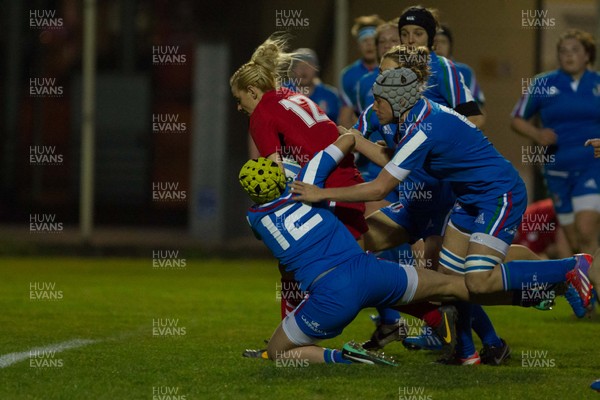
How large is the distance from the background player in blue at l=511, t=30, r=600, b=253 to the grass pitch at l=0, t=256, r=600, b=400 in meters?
0.83

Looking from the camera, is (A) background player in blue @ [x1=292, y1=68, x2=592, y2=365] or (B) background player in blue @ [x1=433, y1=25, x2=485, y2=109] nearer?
(A) background player in blue @ [x1=292, y1=68, x2=592, y2=365]

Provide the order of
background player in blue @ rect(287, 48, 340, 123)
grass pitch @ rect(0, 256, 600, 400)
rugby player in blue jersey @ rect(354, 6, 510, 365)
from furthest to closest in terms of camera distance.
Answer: background player in blue @ rect(287, 48, 340, 123)
rugby player in blue jersey @ rect(354, 6, 510, 365)
grass pitch @ rect(0, 256, 600, 400)

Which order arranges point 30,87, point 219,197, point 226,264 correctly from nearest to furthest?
point 226,264 < point 219,197 < point 30,87

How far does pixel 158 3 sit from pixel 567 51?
782cm

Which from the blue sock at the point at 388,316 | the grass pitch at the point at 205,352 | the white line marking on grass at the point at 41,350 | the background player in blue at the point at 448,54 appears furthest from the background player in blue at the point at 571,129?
the white line marking on grass at the point at 41,350

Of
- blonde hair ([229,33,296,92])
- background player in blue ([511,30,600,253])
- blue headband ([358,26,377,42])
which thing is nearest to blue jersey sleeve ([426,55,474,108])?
blonde hair ([229,33,296,92])

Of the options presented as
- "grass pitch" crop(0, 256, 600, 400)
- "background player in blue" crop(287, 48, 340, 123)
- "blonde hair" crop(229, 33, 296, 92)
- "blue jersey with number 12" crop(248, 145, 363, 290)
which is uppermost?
"blonde hair" crop(229, 33, 296, 92)

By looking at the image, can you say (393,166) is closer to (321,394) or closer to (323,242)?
(323,242)

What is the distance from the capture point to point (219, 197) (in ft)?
53.2

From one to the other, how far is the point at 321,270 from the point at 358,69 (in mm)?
4688

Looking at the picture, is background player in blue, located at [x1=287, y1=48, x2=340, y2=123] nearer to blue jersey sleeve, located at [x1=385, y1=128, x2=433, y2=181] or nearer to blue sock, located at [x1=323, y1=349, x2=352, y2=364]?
blue jersey sleeve, located at [x1=385, y1=128, x2=433, y2=181]

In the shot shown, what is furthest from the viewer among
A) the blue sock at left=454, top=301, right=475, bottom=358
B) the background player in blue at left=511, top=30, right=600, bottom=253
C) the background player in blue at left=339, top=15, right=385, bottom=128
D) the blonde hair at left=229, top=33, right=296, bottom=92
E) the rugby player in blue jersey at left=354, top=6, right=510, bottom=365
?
the background player in blue at left=339, top=15, right=385, bottom=128

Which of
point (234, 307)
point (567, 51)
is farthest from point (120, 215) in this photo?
point (567, 51)

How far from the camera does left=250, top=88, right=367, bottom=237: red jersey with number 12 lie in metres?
7.37
